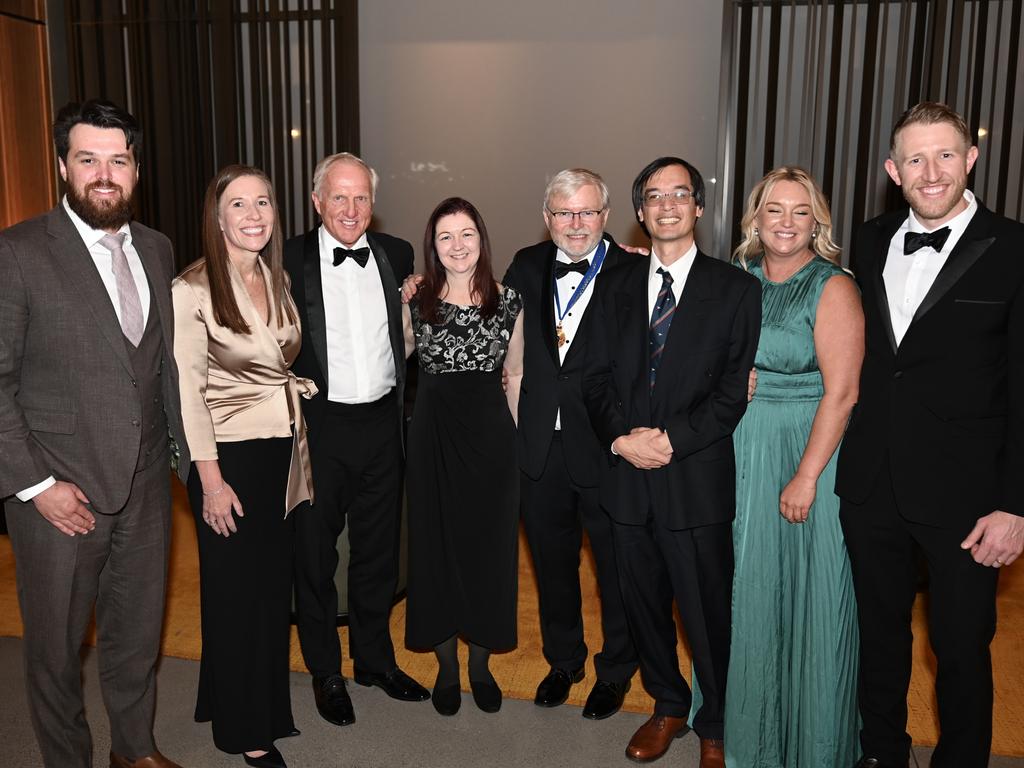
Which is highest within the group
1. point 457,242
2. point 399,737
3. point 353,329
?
point 457,242

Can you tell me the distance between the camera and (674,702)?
2877 mm

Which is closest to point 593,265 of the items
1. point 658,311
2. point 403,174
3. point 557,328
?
point 557,328

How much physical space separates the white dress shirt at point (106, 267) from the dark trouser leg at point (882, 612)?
2.11 metres

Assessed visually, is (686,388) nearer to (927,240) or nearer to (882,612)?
(927,240)

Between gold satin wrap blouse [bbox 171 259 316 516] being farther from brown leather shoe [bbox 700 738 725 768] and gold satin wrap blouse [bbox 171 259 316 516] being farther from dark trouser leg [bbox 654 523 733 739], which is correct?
brown leather shoe [bbox 700 738 725 768]

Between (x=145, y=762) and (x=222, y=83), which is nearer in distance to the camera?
(x=145, y=762)

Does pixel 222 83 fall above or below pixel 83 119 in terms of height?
above

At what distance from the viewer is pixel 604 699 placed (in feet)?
10.2

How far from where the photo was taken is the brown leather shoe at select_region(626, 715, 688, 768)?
2822mm

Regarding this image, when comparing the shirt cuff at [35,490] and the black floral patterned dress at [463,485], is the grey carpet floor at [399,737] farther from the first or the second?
the shirt cuff at [35,490]

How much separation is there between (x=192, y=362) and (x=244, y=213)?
1.52 feet

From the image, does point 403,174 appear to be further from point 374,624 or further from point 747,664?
point 747,664

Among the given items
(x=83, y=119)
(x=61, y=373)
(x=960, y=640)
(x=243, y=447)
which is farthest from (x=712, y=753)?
(x=83, y=119)

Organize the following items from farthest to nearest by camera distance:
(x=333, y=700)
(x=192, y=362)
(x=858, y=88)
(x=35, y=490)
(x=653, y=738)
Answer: (x=858, y=88)
(x=333, y=700)
(x=653, y=738)
(x=192, y=362)
(x=35, y=490)
